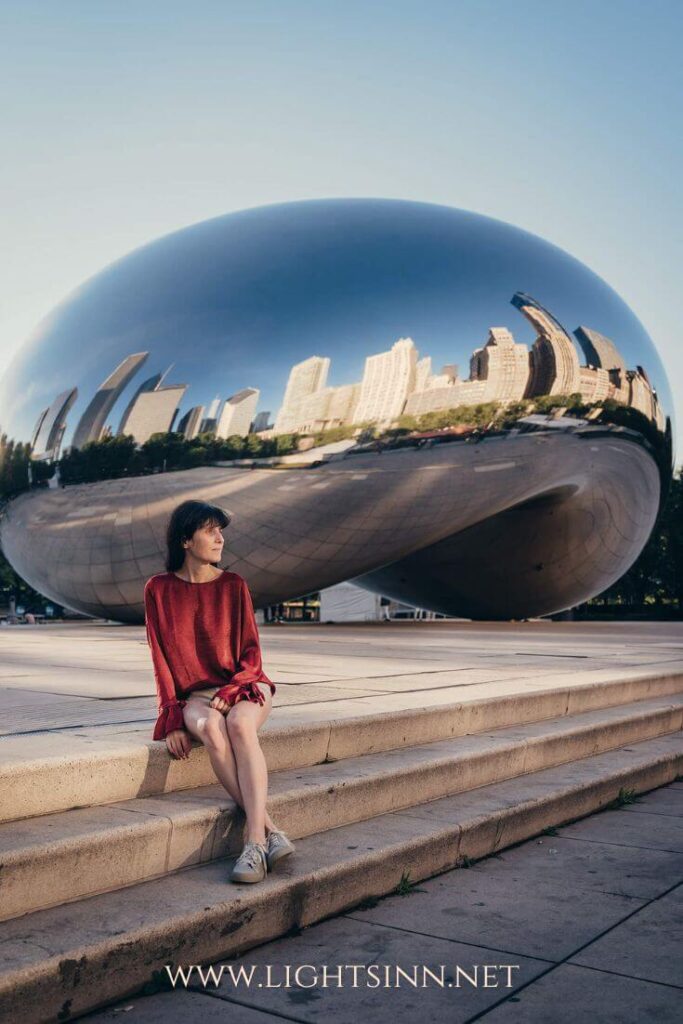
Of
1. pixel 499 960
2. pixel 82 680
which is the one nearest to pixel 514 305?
pixel 82 680

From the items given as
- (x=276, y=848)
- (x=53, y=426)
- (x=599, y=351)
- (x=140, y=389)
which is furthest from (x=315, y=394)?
(x=276, y=848)

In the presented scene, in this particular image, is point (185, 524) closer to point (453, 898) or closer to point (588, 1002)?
point (453, 898)

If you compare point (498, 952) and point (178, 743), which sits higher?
point (178, 743)

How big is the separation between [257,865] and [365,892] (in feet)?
1.65

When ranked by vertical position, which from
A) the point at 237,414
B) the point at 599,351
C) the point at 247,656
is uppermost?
the point at 599,351

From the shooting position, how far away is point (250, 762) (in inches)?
131

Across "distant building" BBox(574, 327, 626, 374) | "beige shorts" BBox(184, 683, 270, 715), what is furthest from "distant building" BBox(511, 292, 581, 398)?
"beige shorts" BBox(184, 683, 270, 715)

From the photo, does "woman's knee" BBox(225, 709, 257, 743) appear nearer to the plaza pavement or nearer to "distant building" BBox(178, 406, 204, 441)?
the plaza pavement

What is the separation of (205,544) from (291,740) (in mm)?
969

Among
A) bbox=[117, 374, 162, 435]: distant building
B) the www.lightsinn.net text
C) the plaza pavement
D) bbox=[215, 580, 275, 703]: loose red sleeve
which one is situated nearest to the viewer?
the plaza pavement

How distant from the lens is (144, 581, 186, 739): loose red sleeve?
3.58 metres

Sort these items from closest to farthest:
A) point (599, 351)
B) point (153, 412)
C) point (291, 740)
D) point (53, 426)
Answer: point (291, 740)
point (153, 412)
point (53, 426)
point (599, 351)

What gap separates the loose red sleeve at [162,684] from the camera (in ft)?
11.8

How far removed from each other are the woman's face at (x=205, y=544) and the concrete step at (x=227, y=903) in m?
1.18
